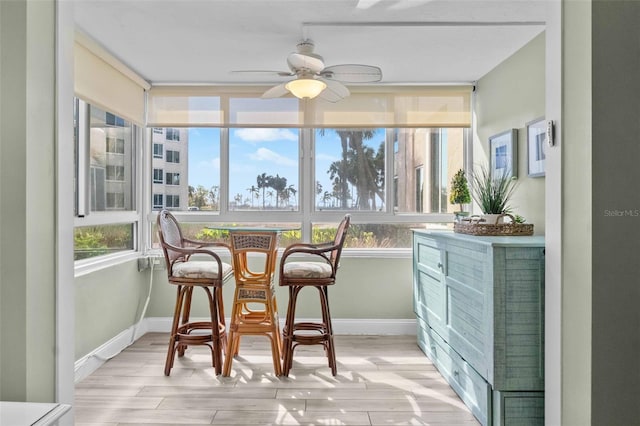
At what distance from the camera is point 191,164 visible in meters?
4.04

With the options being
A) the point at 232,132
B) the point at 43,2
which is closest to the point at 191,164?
the point at 232,132

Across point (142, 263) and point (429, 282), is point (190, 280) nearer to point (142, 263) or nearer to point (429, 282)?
point (142, 263)

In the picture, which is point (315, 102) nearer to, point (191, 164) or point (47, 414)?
point (191, 164)

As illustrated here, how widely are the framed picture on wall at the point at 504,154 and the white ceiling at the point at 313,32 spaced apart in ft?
1.98

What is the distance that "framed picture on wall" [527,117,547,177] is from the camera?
2.75 meters

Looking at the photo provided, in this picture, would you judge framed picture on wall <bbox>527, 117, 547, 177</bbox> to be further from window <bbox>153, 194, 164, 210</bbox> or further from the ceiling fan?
window <bbox>153, 194, 164, 210</bbox>

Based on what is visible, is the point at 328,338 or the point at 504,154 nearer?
the point at 328,338

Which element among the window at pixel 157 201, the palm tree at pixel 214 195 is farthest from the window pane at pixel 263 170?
the window at pixel 157 201

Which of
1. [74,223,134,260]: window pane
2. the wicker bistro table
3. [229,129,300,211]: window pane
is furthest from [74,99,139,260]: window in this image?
the wicker bistro table

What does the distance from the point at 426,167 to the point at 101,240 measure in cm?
283

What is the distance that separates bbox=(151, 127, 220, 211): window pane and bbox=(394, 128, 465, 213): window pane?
170 cm

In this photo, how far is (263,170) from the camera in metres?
4.02

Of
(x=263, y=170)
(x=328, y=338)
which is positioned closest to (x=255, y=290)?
(x=328, y=338)

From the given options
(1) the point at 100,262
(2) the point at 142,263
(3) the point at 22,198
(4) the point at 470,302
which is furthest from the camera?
→ (2) the point at 142,263
